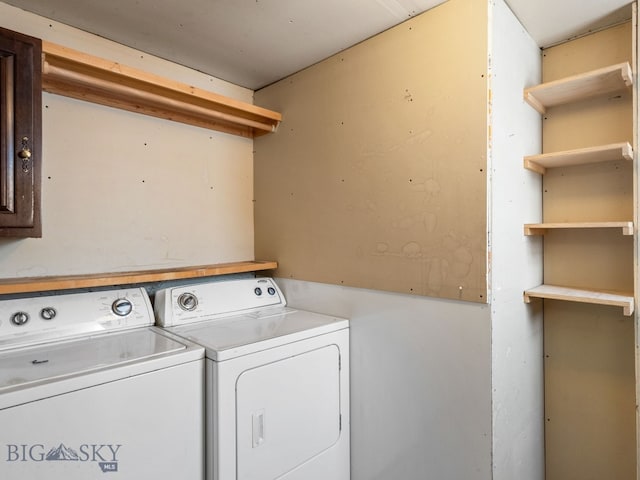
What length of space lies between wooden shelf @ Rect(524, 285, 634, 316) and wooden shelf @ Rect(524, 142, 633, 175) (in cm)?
55

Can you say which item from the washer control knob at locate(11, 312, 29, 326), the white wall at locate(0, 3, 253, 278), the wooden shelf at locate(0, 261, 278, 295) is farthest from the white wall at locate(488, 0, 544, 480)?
the washer control knob at locate(11, 312, 29, 326)

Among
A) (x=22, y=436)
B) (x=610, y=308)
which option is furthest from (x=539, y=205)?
(x=22, y=436)

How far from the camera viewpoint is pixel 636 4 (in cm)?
148

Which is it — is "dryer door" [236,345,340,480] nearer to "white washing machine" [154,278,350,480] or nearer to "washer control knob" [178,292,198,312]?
"white washing machine" [154,278,350,480]

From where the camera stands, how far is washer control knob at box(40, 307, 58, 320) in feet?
4.95

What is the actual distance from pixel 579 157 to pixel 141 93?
2012 mm

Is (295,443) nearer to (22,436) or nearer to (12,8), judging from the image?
(22,436)

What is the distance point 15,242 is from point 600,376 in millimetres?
2694

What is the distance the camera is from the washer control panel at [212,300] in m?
1.81

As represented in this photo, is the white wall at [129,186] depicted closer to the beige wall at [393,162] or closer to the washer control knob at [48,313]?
the washer control knob at [48,313]

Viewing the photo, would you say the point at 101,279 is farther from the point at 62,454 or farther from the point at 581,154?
the point at 581,154

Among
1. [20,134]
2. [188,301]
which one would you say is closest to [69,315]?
[188,301]

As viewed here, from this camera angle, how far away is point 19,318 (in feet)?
4.80

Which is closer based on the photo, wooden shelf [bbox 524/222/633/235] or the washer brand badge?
the washer brand badge
